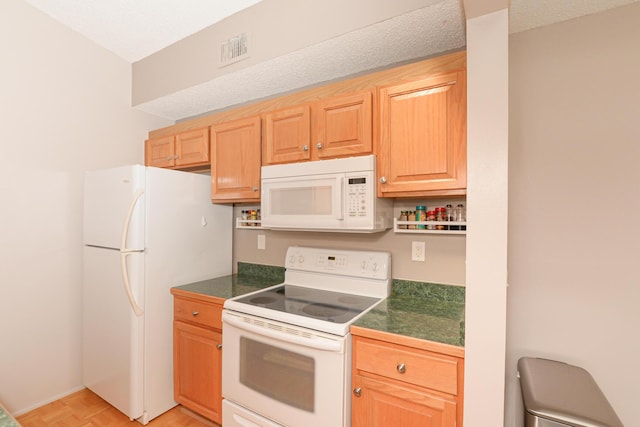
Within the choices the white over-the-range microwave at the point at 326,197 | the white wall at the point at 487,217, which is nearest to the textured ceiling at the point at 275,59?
the white wall at the point at 487,217

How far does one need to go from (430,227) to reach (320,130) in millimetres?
866

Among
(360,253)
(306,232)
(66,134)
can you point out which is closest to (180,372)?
(306,232)

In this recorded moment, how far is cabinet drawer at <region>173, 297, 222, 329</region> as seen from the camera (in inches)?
74.0

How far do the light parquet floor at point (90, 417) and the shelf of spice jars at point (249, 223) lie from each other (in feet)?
4.38

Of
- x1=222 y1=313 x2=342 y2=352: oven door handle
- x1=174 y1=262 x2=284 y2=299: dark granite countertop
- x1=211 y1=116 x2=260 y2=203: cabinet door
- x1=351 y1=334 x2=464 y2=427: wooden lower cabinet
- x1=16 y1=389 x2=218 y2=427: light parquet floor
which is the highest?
x1=211 y1=116 x2=260 y2=203: cabinet door

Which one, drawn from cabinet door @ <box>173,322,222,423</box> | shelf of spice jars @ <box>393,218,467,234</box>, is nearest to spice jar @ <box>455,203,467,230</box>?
shelf of spice jars @ <box>393,218,467,234</box>

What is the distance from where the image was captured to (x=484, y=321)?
43.8 inches

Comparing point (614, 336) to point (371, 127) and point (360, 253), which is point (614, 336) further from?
point (371, 127)

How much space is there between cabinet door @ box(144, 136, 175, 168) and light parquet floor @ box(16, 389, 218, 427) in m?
1.86

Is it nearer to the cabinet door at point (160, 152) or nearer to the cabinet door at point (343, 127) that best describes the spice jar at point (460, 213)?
the cabinet door at point (343, 127)

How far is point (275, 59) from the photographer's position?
191 centimetres

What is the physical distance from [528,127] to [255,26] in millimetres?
1713

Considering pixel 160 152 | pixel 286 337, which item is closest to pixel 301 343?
pixel 286 337

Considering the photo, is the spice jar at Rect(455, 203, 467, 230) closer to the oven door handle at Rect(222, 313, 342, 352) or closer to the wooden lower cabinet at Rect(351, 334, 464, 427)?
the wooden lower cabinet at Rect(351, 334, 464, 427)
